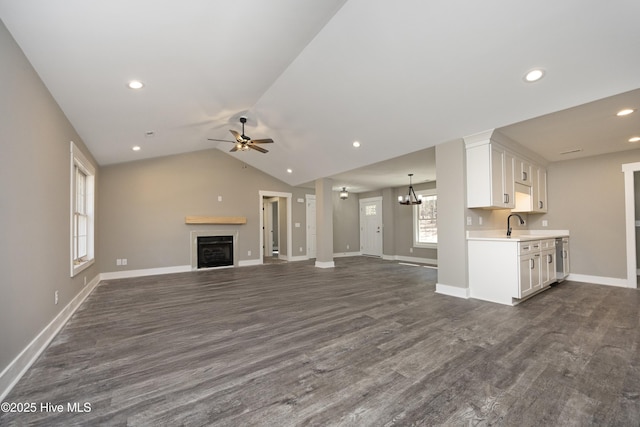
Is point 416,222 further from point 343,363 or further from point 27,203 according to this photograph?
point 27,203

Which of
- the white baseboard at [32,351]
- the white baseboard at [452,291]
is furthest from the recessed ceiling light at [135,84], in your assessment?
the white baseboard at [452,291]

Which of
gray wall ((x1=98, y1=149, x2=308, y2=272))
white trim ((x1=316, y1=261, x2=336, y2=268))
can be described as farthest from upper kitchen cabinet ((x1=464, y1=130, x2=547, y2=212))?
gray wall ((x1=98, y1=149, x2=308, y2=272))

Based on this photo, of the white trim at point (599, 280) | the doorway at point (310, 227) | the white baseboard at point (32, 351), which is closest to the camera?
the white baseboard at point (32, 351)

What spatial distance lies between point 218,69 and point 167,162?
4422 millimetres

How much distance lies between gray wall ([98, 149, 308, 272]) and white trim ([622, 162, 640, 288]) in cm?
781

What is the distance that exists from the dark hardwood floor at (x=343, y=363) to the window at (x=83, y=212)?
3.79ft

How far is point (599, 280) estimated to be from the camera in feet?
16.5

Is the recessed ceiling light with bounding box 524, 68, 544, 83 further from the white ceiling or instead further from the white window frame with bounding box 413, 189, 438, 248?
the white window frame with bounding box 413, 189, 438, 248

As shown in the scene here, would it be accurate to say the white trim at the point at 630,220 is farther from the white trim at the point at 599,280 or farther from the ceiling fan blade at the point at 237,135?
the ceiling fan blade at the point at 237,135

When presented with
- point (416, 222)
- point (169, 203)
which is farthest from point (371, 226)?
point (169, 203)

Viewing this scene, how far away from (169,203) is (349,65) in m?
5.52

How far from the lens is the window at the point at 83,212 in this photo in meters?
4.22

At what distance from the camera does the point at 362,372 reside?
2.04 m

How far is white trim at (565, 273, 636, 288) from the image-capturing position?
477 cm
